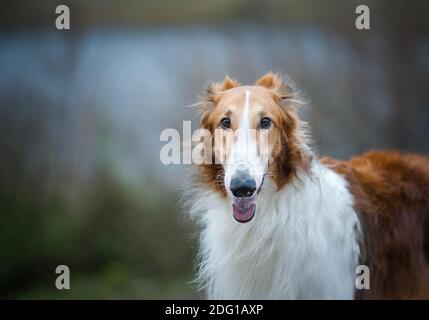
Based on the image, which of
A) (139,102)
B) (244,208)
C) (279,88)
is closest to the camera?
(244,208)

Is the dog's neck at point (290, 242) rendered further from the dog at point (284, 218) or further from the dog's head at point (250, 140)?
the dog's head at point (250, 140)

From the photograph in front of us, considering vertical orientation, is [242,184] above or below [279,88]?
below

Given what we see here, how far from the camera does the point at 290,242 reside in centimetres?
323

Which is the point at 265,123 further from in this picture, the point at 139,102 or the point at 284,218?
the point at 139,102

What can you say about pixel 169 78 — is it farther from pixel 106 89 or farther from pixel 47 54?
pixel 47 54

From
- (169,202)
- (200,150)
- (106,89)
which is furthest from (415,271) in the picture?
(106,89)

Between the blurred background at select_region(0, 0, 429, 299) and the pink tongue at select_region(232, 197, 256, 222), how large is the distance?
2187mm

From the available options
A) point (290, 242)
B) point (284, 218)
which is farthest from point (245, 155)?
point (290, 242)

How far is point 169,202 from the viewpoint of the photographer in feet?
19.5

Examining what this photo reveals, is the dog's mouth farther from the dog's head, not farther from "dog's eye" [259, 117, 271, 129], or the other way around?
"dog's eye" [259, 117, 271, 129]

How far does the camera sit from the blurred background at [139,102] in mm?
5246

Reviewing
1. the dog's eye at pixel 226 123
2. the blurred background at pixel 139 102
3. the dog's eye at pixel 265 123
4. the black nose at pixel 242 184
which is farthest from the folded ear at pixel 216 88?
the blurred background at pixel 139 102

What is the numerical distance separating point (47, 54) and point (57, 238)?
5.70 feet

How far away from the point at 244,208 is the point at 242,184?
19 cm
